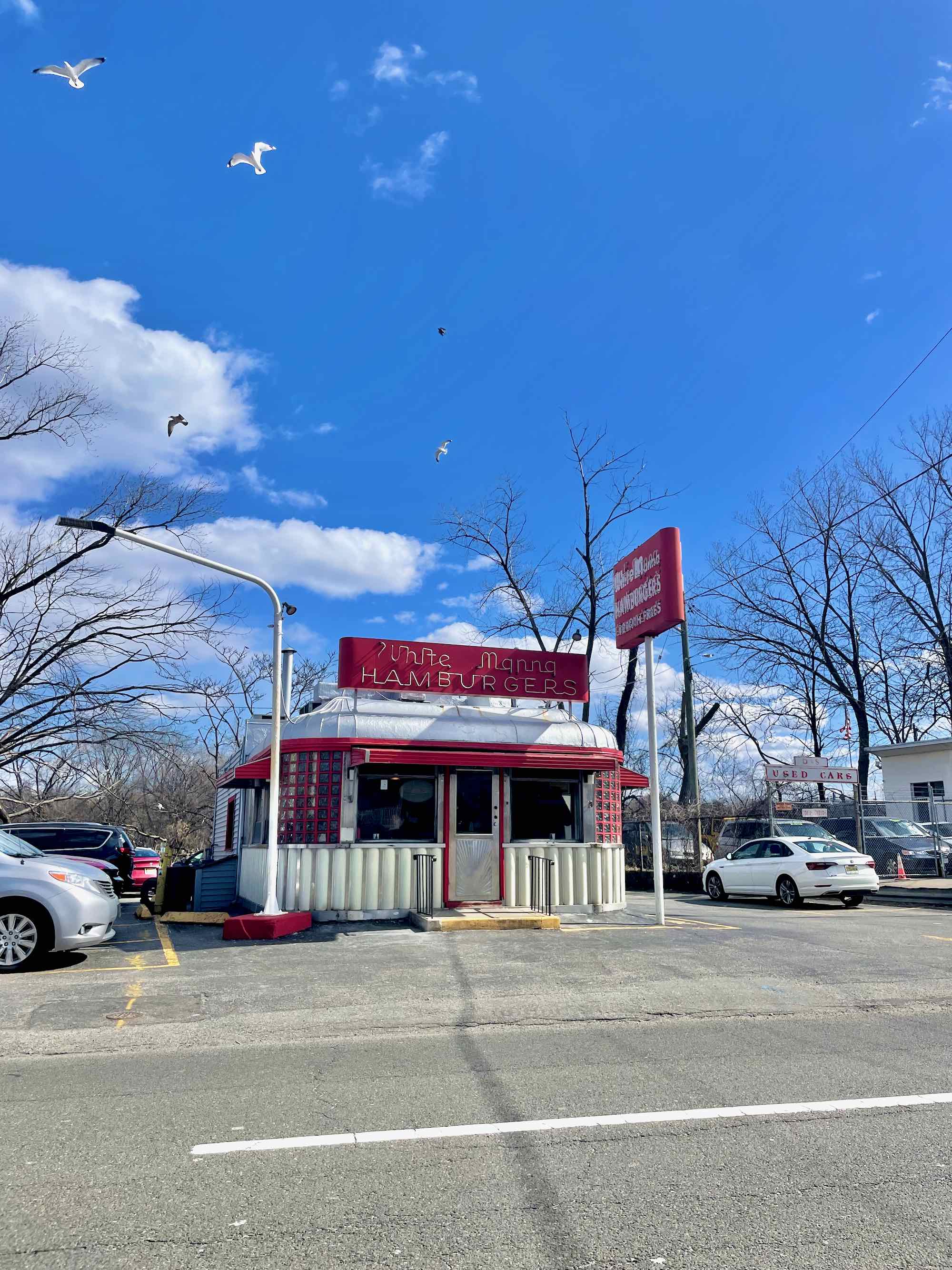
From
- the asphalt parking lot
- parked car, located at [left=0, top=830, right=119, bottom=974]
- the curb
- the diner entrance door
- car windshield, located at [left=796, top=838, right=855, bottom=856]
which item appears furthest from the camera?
car windshield, located at [left=796, top=838, right=855, bottom=856]

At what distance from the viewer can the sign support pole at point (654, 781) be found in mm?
13891

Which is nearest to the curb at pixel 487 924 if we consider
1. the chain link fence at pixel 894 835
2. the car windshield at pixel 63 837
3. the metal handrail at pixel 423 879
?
the metal handrail at pixel 423 879

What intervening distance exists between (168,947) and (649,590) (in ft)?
28.8

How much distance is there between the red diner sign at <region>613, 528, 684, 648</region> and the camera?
1363 cm

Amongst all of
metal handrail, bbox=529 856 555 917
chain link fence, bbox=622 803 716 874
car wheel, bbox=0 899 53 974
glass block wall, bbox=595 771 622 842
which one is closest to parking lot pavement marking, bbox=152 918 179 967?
car wheel, bbox=0 899 53 974

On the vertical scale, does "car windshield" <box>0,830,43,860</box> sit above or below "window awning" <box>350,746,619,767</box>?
below

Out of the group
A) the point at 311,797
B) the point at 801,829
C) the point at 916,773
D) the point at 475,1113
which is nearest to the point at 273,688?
the point at 311,797

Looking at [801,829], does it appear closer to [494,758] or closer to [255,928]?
[494,758]

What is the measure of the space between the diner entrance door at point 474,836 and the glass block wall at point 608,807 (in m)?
1.92

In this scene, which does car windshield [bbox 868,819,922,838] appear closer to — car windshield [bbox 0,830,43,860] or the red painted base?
the red painted base

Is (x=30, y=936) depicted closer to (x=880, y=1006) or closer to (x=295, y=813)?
(x=295, y=813)

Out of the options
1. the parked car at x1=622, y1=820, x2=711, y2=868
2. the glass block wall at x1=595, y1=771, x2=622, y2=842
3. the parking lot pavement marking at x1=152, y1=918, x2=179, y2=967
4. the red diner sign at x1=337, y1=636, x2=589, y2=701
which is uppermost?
the red diner sign at x1=337, y1=636, x2=589, y2=701

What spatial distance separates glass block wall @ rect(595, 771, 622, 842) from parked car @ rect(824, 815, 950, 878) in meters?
11.1

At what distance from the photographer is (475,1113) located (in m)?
5.14
